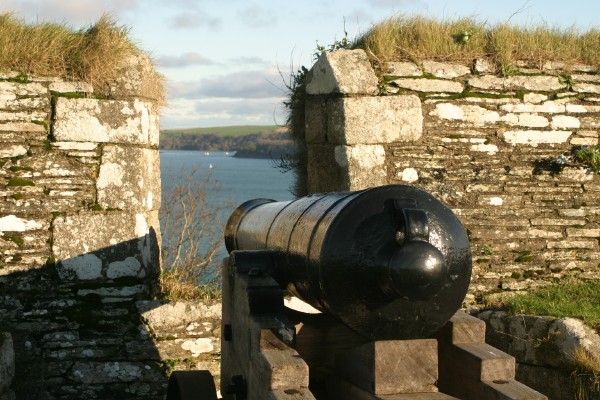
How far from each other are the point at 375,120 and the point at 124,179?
2113 millimetres

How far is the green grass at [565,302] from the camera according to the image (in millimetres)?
5797

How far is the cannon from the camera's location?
2900mm

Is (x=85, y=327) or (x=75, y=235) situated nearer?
(x=75, y=235)

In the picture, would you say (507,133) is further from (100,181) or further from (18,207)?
(18,207)

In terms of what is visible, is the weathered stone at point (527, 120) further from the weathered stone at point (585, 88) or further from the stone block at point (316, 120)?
the stone block at point (316, 120)

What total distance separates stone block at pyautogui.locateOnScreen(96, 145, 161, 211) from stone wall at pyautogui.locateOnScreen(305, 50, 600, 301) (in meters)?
1.48

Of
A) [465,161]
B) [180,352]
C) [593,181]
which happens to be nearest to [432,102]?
[465,161]

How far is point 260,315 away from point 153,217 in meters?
3.50

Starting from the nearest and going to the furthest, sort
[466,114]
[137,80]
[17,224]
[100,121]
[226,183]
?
[17,224] → [100,121] → [137,80] → [466,114] → [226,183]

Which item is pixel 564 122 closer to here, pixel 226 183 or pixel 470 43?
pixel 470 43

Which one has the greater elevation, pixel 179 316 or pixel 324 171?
pixel 324 171

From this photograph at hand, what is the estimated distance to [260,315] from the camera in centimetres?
348

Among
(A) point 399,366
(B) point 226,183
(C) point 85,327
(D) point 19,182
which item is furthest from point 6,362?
(B) point 226,183

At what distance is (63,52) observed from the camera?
6.41 metres
